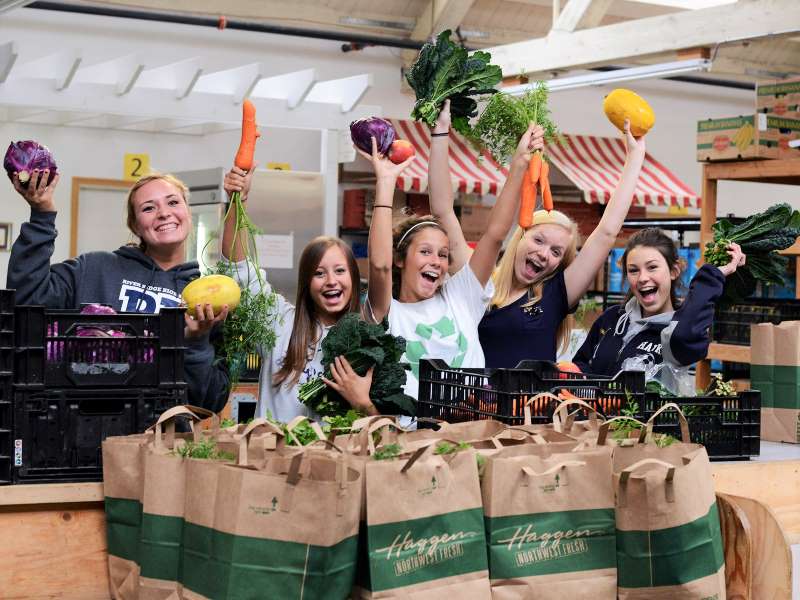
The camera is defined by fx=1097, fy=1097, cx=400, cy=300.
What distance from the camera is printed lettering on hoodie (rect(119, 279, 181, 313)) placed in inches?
118

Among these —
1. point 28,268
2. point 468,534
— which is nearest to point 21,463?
point 28,268

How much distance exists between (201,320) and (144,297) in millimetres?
317

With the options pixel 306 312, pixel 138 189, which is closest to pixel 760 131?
pixel 306 312

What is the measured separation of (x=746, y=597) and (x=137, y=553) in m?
1.46

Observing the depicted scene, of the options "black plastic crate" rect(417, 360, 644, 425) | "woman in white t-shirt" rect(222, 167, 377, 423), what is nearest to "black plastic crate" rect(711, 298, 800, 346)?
"black plastic crate" rect(417, 360, 644, 425)

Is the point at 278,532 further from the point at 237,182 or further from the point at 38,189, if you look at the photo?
the point at 237,182

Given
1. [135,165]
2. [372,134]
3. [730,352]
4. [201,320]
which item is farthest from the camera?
[135,165]

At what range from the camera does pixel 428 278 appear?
3383 mm

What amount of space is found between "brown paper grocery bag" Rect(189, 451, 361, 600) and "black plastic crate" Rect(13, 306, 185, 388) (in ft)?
1.67

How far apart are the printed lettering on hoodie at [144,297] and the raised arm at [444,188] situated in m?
0.92

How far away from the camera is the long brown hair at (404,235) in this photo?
11.3 ft

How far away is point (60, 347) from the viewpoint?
7.89 ft

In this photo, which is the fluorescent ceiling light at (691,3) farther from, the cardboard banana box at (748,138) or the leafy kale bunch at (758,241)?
the leafy kale bunch at (758,241)

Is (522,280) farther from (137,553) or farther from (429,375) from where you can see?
(137,553)
